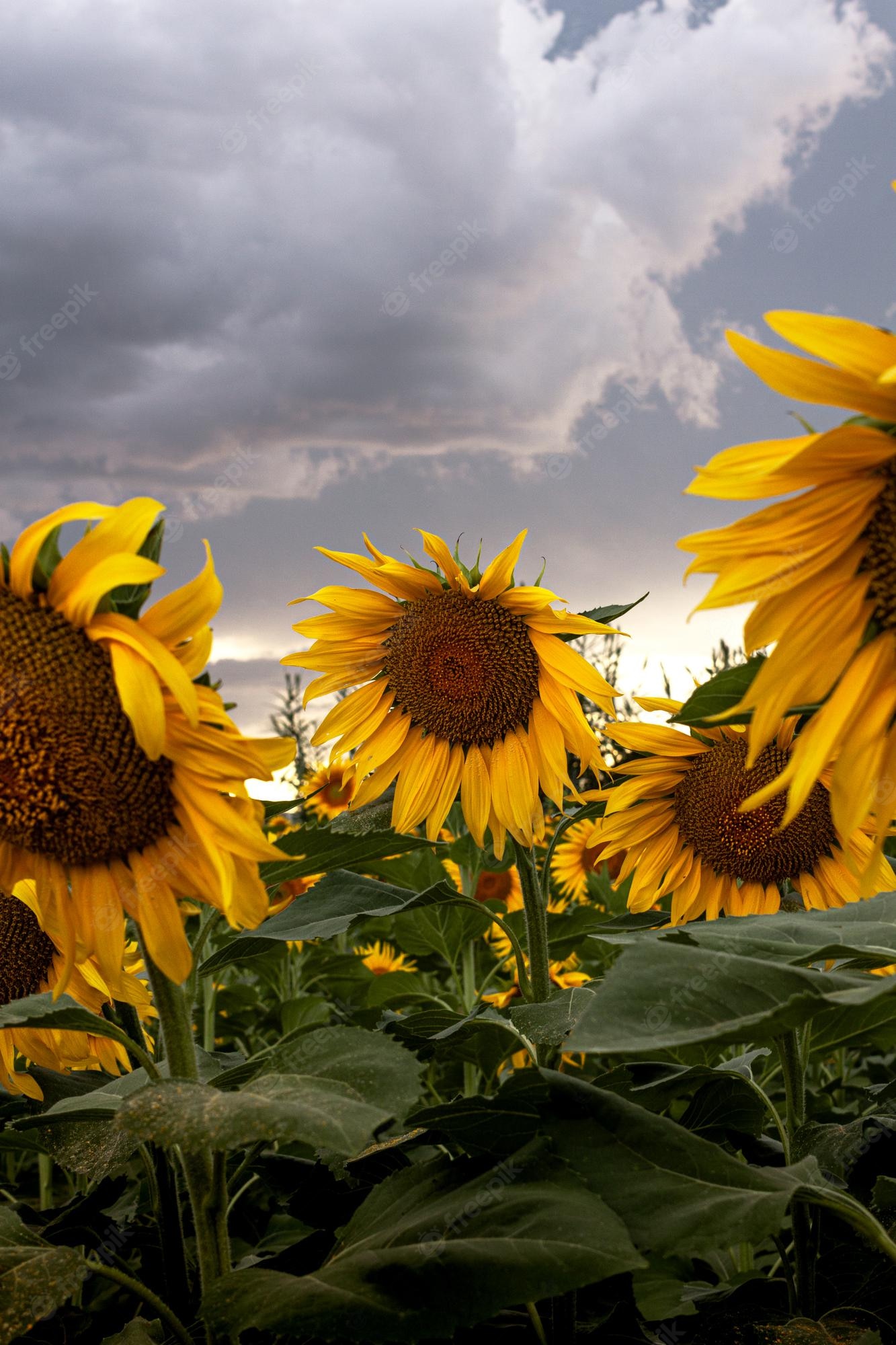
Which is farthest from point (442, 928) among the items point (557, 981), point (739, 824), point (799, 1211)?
point (799, 1211)

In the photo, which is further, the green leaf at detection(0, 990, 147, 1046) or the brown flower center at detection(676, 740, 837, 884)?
the brown flower center at detection(676, 740, 837, 884)

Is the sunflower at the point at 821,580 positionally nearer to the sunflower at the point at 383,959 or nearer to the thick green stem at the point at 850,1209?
the thick green stem at the point at 850,1209

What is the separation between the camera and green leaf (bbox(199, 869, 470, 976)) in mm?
1778

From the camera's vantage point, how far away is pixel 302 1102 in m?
1.23

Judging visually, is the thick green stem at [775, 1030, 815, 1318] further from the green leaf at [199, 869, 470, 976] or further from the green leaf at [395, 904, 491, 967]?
the green leaf at [395, 904, 491, 967]

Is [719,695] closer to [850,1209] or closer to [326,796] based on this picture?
[850,1209]

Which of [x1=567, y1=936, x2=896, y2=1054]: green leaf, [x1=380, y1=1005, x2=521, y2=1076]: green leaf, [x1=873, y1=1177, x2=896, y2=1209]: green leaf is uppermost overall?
[x1=567, y1=936, x2=896, y2=1054]: green leaf

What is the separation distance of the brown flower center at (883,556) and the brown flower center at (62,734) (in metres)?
0.94

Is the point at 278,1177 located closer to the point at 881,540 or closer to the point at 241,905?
the point at 241,905

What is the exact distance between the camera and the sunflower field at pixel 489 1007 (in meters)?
1.20

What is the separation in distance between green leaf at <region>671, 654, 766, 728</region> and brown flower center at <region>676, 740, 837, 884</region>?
852 mm

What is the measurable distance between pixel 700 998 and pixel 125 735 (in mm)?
807

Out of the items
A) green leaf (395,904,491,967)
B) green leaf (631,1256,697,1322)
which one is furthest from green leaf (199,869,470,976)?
green leaf (395,904,491,967)

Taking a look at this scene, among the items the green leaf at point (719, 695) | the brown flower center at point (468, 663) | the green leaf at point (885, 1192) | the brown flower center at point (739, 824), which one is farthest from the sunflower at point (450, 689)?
the green leaf at point (885, 1192)
